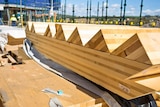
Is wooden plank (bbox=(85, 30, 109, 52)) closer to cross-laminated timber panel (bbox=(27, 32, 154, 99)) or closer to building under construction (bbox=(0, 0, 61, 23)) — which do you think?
cross-laminated timber panel (bbox=(27, 32, 154, 99))

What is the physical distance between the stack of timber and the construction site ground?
0.72 ft

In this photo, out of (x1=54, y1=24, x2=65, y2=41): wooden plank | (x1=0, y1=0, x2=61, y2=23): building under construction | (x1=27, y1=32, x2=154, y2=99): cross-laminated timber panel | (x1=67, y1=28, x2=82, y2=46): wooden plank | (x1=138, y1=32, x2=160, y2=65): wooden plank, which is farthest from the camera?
(x1=0, y1=0, x2=61, y2=23): building under construction

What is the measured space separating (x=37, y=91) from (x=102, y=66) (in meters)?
0.72

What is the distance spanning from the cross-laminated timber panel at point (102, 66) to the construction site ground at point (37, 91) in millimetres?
210

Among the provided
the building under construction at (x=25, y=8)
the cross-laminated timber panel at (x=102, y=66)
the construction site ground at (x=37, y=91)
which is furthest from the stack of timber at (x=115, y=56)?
the building under construction at (x=25, y=8)

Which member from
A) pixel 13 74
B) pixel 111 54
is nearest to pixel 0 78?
pixel 13 74

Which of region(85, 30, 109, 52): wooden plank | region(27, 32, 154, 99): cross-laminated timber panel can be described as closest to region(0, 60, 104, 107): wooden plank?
region(27, 32, 154, 99): cross-laminated timber panel

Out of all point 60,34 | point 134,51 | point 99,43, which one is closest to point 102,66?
point 99,43

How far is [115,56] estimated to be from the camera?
5.39 ft

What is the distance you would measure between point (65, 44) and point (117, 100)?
3.47 ft

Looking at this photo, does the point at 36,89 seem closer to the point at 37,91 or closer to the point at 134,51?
the point at 37,91

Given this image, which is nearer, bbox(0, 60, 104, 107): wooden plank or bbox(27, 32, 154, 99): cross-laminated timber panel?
bbox(27, 32, 154, 99): cross-laminated timber panel

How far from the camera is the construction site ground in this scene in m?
1.69

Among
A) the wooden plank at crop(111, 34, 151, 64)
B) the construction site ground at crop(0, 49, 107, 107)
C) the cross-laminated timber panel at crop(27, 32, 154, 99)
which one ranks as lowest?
the construction site ground at crop(0, 49, 107, 107)
